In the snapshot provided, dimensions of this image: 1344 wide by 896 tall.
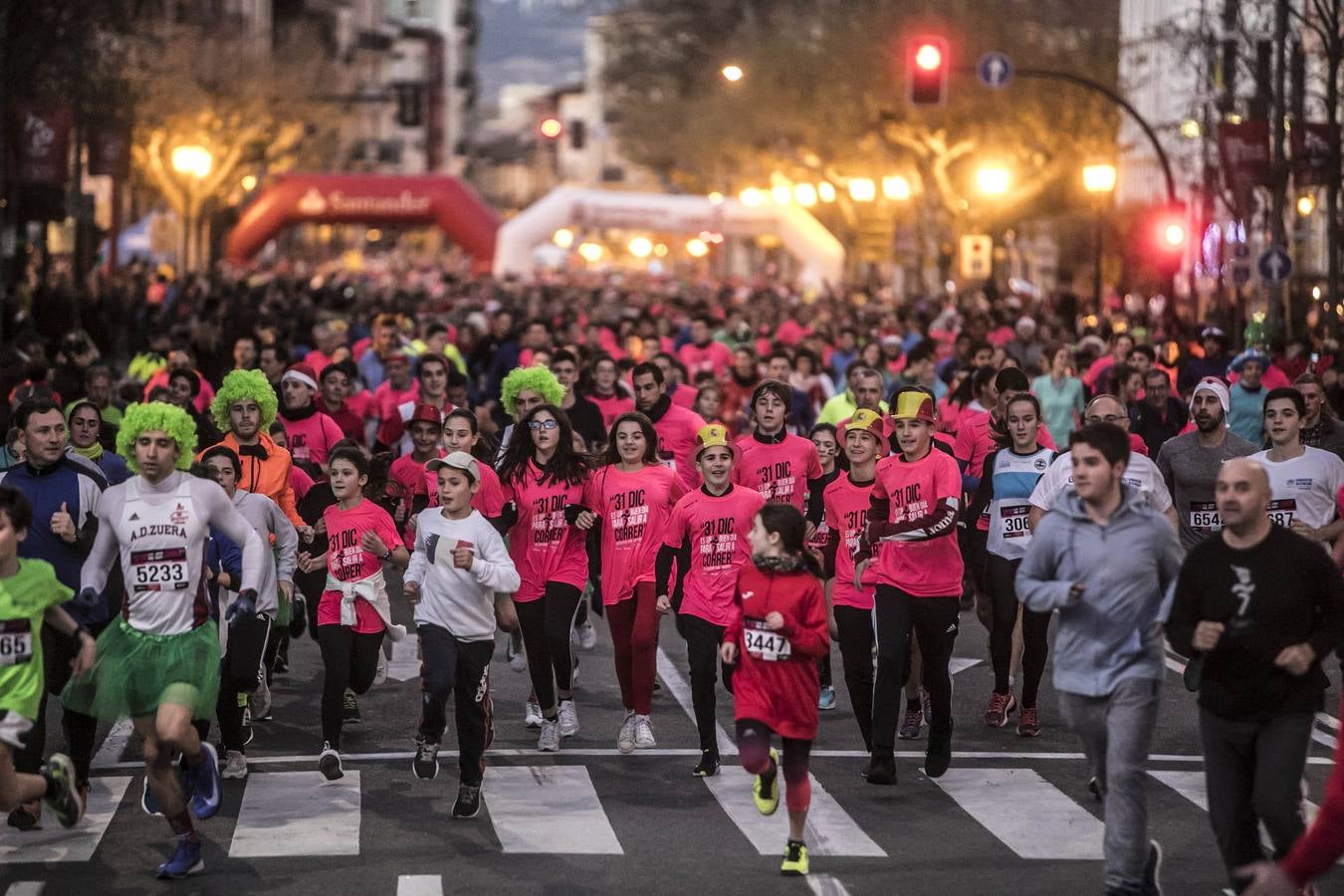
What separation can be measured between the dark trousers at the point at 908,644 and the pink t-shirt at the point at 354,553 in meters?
2.39

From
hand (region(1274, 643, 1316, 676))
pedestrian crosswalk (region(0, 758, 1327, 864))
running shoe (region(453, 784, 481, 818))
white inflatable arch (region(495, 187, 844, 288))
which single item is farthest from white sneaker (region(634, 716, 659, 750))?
white inflatable arch (region(495, 187, 844, 288))

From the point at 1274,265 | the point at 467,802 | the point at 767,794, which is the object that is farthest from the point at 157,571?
the point at 1274,265

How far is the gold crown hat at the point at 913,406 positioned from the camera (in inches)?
473

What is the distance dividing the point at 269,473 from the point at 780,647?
13.3ft

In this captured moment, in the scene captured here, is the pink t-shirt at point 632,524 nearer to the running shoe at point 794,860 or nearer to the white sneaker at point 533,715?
the white sneaker at point 533,715

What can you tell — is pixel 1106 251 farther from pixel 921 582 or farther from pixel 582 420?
pixel 921 582

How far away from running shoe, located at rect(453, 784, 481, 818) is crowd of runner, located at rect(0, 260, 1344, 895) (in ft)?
0.04

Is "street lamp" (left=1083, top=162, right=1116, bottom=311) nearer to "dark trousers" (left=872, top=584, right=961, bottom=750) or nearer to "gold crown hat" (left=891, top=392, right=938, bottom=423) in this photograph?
"gold crown hat" (left=891, top=392, right=938, bottom=423)

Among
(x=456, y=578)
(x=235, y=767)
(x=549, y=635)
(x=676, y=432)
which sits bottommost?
(x=235, y=767)

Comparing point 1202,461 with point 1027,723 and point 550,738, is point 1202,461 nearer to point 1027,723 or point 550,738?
point 1027,723

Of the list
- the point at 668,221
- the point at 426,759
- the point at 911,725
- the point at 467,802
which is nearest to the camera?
the point at 467,802

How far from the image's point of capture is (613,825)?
1077cm

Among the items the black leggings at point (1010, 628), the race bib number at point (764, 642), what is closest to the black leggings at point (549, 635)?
the black leggings at point (1010, 628)

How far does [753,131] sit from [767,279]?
19.0 feet
